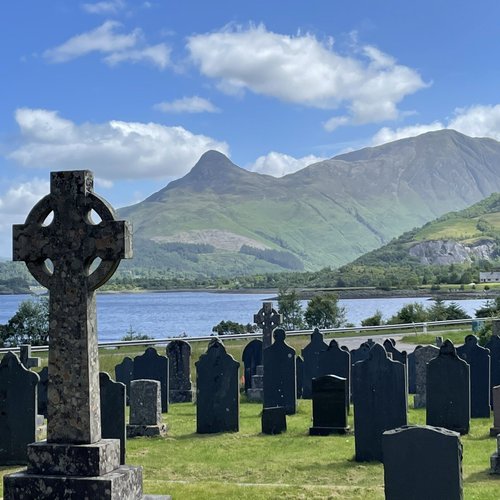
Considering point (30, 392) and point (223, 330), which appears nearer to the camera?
point (30, 392)

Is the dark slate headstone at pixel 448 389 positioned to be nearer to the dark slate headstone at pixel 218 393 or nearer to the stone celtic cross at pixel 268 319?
the dark slate headstone at pixel 218 393

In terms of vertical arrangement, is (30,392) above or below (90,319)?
below

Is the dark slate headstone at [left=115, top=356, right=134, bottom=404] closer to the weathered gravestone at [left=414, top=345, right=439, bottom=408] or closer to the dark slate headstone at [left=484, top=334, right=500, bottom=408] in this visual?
the weathered gravestone at [left=414, top=345, right=439, bottom=408]

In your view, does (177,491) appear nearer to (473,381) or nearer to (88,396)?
(88,396)

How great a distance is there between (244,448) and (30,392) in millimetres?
3750

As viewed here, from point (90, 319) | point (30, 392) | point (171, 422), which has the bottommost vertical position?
point (171, 422)

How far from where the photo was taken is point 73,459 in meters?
7.52

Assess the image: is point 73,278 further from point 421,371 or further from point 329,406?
point 421,371

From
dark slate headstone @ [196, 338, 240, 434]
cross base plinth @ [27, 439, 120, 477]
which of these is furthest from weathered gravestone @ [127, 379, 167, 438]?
cross base plinth @ [27, 439, 120, 477]

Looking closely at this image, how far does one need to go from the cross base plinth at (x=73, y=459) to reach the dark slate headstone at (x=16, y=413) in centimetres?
559

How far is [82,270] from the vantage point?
305 inches

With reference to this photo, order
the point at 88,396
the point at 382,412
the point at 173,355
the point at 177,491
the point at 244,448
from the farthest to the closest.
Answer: the point at 173,355, the point at 244,448, the point at 382,412, the point at 177,491, the point at 88,396

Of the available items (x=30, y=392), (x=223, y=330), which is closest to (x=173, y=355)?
(x=30, y=392)

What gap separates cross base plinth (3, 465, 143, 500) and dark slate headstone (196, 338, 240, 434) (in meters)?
8.45
